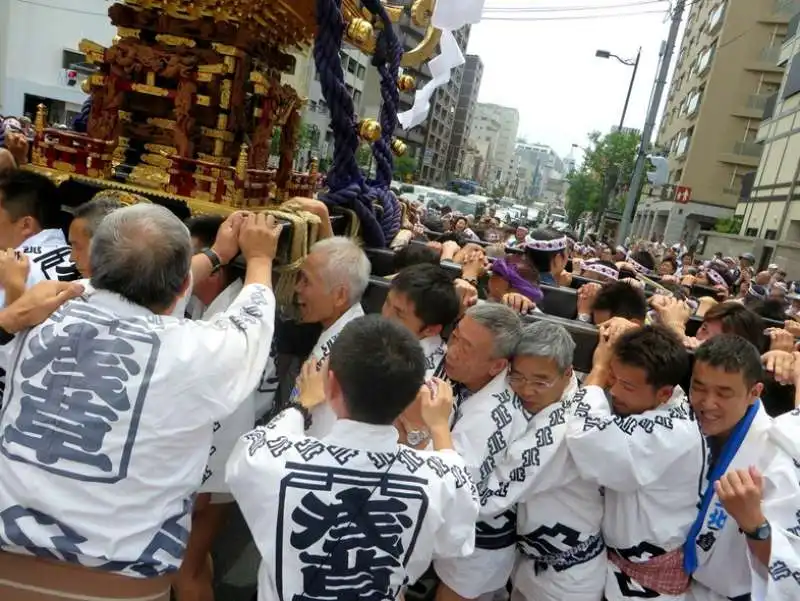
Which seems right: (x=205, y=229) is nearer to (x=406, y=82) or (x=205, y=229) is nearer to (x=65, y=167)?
(x=65, y=167)

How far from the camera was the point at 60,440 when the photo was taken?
4.61 feet

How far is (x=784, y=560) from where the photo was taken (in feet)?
5.42

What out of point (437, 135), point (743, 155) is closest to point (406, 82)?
point (743, 155)

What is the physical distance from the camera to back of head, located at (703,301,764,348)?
2.60 m

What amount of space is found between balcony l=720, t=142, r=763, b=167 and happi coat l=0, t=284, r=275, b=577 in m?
32.5

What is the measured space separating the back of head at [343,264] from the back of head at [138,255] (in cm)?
66

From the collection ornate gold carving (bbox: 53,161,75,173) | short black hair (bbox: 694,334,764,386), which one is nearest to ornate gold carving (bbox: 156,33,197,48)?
ornate gold carving (bbox: 53,161,75,173)

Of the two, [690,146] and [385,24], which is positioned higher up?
[690,146]

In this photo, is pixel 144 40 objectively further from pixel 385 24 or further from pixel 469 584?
pixel 469 584

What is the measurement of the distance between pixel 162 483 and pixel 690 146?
3303 centimetres

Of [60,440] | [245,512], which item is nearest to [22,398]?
[60,440]

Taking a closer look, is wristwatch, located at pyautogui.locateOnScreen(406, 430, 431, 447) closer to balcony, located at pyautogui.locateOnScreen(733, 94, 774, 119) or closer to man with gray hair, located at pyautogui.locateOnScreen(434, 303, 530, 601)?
man with gray hair, located at pyautogui.locateOnScreen(434, 303, 530, 601)

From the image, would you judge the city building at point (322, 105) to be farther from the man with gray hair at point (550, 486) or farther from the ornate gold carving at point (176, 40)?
the man with gray hair at point (550, 486)

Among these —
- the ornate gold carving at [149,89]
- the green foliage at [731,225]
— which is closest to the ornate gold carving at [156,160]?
the ornate gold carving at [149,89]
